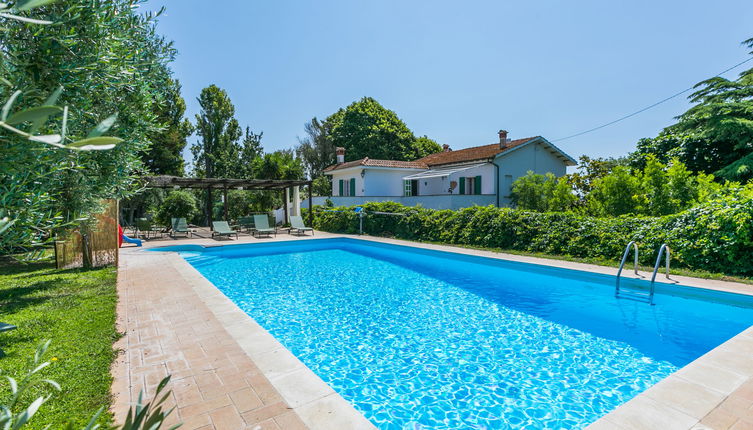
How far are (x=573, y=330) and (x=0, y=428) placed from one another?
773cm

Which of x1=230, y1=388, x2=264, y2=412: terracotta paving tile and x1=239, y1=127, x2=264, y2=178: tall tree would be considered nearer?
x1=230, y1=388, x2=264, y2=412: terracotta paving tile

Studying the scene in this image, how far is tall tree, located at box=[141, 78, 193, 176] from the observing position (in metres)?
28.3

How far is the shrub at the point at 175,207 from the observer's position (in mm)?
24016

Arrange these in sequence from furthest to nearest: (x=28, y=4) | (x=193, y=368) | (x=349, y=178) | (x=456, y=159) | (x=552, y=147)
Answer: (x=349, y=178)
(x=456, y=159)
(x=552, y=147)
(x=193, y=368)
(x=28, y=4)

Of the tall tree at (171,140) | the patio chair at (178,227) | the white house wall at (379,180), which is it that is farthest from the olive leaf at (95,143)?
the tall tree at (171,140)

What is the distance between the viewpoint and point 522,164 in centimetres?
2539

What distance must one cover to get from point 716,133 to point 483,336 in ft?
63.4

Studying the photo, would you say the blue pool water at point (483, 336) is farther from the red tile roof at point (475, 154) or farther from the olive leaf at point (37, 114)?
the red tile roof at point (475, 154)

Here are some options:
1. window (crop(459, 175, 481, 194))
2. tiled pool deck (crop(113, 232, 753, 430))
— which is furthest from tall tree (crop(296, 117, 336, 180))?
→ tiled pool deck (crop(113, 232, 753, 430))

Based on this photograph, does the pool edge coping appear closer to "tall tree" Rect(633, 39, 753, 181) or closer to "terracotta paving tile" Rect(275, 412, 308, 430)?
"terracotta paving tile" Rect(275, 412, 308, 430)

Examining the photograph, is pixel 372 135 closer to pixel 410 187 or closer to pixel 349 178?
pixel 349 178

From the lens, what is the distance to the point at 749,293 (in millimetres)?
7199

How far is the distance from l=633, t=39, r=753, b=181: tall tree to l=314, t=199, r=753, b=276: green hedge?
11011mm

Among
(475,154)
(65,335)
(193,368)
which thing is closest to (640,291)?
(193,368)
